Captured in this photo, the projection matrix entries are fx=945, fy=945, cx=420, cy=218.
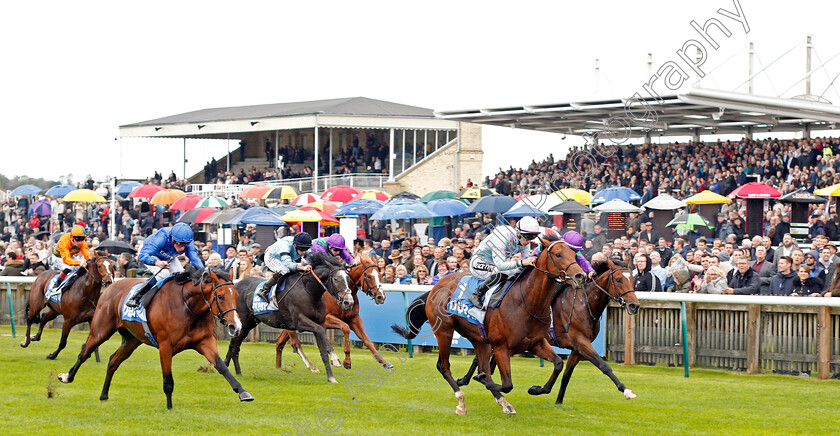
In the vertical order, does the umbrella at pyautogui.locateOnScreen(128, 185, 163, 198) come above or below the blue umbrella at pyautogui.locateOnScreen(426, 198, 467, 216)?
above

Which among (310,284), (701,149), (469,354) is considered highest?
(701,149)

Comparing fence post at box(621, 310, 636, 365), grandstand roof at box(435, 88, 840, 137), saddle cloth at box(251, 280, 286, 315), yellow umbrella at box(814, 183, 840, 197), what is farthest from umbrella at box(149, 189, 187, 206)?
fence post at box(621, 310, 636, 365)

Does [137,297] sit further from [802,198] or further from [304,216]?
[802,198]

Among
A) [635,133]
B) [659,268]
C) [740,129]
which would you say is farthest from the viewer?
[635,133]

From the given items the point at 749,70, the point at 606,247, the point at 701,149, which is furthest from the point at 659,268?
the point at 701,149

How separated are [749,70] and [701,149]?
5.77 meters

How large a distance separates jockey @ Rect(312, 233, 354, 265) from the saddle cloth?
0.57 metres

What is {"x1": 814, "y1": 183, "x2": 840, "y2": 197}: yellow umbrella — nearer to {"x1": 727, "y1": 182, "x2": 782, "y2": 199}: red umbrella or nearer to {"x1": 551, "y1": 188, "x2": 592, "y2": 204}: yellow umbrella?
{"x1": 727, "y1": 182, "x2": 782, "y2": 199}: red umbrella

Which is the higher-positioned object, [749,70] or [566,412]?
[749,70]

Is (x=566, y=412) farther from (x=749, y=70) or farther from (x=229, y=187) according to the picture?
(x=229, y=187)

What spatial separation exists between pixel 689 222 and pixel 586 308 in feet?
29.1

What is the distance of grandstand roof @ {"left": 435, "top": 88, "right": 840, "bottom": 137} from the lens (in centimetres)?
1795

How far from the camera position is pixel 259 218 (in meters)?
20.0

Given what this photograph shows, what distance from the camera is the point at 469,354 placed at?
1276cm
